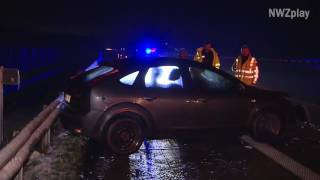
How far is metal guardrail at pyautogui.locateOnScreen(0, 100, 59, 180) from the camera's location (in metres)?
4.75

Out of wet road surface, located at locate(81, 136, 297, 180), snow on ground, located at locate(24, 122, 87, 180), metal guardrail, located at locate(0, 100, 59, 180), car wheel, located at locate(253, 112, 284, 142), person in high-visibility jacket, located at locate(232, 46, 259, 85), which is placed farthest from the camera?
person in high-visibility jacket, located at locate(232, 46, 259, 85)

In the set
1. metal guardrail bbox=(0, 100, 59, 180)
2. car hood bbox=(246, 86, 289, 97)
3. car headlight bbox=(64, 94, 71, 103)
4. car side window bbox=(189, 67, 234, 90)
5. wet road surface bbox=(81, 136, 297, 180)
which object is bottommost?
wet road surface bbox=(81, 136, 297, 180)

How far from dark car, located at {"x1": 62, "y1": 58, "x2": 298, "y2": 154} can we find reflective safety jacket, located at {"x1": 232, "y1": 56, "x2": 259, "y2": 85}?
11.9 feet

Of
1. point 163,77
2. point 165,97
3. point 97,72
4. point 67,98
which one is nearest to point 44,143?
point 67,98

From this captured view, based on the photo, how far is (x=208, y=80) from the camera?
28.1 ft

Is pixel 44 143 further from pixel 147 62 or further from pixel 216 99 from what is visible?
pixel 216 99

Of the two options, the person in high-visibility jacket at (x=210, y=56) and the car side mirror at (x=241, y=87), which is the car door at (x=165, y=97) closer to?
the car side mirror at (x=241, y=87)

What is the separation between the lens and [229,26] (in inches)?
3834

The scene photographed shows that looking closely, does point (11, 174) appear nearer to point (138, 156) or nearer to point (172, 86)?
point (138, 156)

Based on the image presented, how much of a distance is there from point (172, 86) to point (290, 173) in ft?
8.03

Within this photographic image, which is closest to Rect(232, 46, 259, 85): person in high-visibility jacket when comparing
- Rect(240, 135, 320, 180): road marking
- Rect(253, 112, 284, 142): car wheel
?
Rect(240, 135, 320, 180): road marking

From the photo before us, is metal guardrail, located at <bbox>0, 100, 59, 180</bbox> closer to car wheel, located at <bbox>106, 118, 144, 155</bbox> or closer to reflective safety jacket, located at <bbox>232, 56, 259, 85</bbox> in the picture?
car wheel, located at <bbox>106, 118, 144, 155</bbox>

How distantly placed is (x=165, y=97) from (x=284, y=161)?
207 cm

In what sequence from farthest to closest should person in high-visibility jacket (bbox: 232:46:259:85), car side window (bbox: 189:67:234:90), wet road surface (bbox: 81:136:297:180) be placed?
person in high-visibility jacket (bbox: 232:46:259:85), car side window (bbox: 189:67:234:90), wet road surface (bbox: 81:136:297:180)
